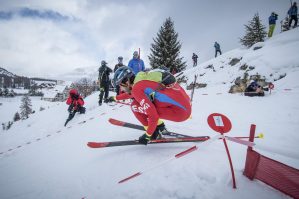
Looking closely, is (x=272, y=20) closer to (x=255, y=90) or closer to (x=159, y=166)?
(x=255, y=90)

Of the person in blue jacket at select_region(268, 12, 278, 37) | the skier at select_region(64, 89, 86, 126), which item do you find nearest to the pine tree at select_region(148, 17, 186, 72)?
the person in blue jacket at select_region(268, 12, 278, 37)

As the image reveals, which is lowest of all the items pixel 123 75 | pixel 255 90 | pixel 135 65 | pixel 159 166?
pixel 159 166

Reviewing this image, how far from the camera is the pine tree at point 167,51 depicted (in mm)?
19641

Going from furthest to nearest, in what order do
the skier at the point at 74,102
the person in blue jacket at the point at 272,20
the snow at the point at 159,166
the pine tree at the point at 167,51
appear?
the pine tree at the point at 167,51, the person in blue jacket at the point at 272,20, the skier at the point at 74,102, the snow at the point at 159,166

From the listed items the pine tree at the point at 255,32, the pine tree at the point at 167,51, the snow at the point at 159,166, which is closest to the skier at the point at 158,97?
the snow at the point at 159,166

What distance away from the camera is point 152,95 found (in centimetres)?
314

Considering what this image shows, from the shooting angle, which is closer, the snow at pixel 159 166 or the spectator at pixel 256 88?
the snow at pixel 159 166

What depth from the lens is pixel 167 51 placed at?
19688 millimetres

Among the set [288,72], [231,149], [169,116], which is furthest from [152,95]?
[288,72]

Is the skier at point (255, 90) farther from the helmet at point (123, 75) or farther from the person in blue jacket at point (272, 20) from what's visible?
the person in blue jacket at point (272, 20)

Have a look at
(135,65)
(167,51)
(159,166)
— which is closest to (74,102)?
(135,65)

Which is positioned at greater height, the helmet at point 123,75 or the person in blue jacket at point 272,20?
the person in blue jacket at point 272,20

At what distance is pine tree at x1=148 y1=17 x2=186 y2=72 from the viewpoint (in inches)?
773

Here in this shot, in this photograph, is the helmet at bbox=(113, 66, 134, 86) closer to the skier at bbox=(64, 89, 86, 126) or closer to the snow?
the snow
